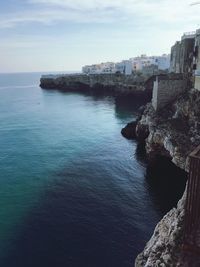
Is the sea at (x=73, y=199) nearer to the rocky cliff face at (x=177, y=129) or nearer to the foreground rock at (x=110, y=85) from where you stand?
the rocky cliff face at (x=177, y=129)

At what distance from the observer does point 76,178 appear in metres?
43.7

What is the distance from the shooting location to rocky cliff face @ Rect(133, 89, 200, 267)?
19.4 meters

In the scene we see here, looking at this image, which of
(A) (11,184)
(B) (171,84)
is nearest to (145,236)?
(A) (11,184)

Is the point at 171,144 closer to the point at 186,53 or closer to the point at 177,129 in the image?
the point at 177,129

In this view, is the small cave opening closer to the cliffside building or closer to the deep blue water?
the deep blue water

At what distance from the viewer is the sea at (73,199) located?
27844mm

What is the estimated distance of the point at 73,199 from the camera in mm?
37312

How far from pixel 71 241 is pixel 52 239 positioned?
6.22 ft

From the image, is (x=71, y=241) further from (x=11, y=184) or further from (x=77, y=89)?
(x=77, y=89)

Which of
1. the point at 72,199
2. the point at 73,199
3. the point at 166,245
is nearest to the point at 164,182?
the point at 73,199

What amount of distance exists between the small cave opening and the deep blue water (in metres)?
1.01

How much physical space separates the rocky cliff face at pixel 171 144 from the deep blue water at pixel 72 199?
5.39 m

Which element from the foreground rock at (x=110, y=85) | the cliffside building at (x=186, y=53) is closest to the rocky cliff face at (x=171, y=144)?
the cliffside building at (x=186, y=53)

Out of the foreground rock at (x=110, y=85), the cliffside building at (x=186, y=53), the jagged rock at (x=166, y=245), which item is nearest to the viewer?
the jagged rock at (x=166, y=245)
